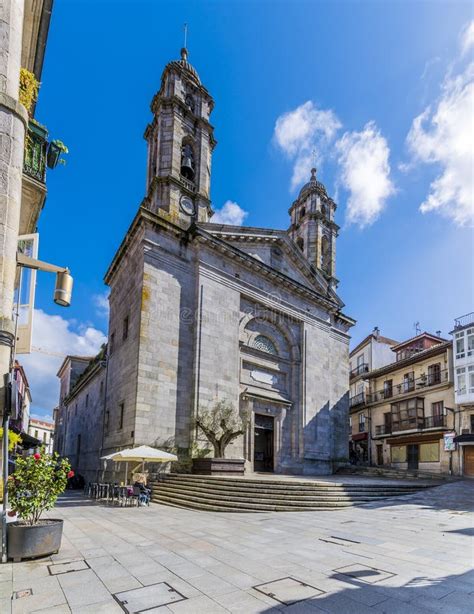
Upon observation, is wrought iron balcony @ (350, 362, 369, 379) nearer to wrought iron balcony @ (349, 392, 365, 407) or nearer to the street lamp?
wrought iron balcony @ (349, 392, 365, 407)

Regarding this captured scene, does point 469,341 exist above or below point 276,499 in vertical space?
above

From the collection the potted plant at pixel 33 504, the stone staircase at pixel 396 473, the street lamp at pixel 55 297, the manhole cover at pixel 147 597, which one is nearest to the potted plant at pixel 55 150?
the street lamp at pixel 55 297

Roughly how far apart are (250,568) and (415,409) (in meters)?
27.1

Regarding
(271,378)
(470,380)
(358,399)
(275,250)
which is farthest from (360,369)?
(275,250)

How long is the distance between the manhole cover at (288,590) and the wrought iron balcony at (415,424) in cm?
2563

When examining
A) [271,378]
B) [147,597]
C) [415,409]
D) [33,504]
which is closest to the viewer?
[147,597]

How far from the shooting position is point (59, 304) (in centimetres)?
666

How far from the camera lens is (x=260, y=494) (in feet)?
42.4

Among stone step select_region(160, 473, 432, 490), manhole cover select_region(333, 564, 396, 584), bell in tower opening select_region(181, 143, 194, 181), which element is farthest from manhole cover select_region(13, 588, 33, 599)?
bell in tower opening select_region(181, 143, 194, 181)

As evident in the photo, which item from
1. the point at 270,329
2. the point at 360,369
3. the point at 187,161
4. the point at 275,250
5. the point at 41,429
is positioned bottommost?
the point at 41,429

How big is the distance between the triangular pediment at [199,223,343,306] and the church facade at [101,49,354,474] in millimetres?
71

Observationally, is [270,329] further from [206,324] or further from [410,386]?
[410,386]

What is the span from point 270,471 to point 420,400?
44.7ft

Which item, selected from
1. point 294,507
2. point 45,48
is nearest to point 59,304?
point 45,48
